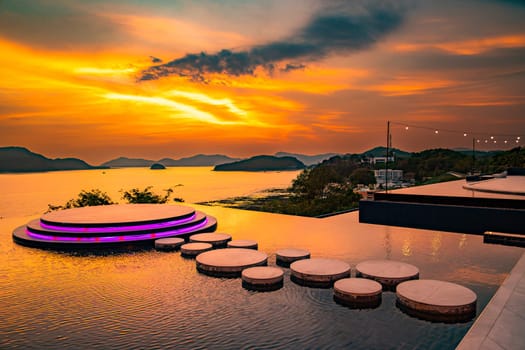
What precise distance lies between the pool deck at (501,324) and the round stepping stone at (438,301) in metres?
0.37

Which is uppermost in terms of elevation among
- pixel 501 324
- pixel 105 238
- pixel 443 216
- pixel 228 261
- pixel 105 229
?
pixel 443 216

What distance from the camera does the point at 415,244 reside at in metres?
14.0

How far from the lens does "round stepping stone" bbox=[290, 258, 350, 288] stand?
9.78 metres

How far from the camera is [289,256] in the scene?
38.3ft

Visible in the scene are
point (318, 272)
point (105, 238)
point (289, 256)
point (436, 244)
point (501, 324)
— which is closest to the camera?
point (501, 324)

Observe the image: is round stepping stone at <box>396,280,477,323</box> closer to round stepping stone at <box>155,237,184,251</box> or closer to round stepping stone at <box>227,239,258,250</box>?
round stepping stone at <box>227,239,258,250</box>

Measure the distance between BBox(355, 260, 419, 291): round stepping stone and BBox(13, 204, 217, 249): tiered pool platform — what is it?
27.1 ft

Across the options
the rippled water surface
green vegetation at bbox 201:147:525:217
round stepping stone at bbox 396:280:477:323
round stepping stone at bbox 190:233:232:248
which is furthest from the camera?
green vegetation at bbox 201:147:525:217

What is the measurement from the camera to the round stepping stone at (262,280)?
9.59 m

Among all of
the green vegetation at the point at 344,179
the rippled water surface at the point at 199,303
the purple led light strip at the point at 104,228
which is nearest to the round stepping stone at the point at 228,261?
the rippled water surface at the point at 199,303

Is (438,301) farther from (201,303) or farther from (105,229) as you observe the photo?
(105,229)

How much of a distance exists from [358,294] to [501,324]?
281 cm

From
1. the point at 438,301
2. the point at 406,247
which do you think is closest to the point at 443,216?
the point at 406,247

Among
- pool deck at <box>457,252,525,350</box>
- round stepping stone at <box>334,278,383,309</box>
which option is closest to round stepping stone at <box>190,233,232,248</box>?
round stepping stone at <box>334,278,383,309</box>
